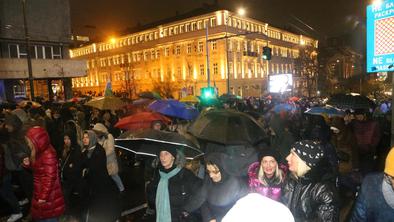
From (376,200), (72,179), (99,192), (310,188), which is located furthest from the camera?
(72,179)

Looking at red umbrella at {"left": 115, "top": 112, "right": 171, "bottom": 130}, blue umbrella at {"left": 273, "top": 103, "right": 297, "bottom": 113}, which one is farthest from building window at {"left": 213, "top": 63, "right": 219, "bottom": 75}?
red umbrella at {"left": 115, "top": 112, "right": 171, "bottom": 130}

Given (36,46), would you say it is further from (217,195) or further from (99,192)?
(217,195)

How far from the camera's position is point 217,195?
392 cm

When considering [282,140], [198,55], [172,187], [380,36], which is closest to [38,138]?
[172,187]

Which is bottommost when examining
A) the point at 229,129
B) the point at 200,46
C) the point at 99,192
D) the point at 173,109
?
the point at 99,192

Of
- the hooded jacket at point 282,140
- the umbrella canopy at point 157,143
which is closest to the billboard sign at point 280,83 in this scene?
the hooded jacket at point 282,140

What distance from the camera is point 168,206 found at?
4.14 metres

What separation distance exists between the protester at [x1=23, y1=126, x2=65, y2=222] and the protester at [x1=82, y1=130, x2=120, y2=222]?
451mm

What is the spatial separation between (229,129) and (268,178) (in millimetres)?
1840

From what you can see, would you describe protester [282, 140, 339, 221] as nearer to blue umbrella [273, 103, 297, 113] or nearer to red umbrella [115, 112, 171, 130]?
red umbrella [115, 112, 171, 130]

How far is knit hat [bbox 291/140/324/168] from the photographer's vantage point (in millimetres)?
3168

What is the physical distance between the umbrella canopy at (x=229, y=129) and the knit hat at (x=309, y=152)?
2.02 metres

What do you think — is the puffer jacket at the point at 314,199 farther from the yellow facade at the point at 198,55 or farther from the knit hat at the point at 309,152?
the yellow facade at the point at 198,55

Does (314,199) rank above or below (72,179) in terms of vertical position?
above
